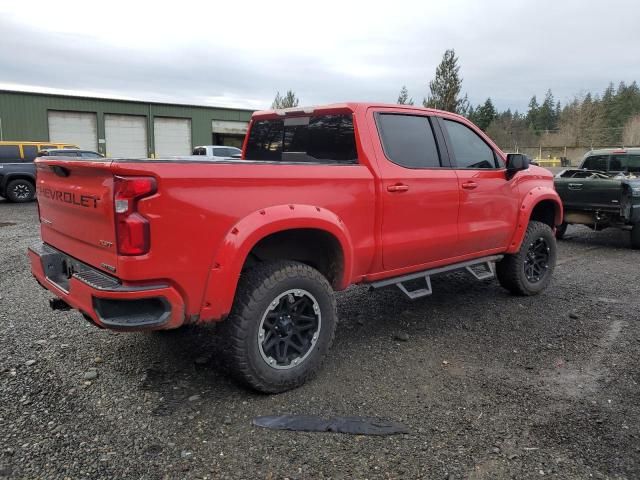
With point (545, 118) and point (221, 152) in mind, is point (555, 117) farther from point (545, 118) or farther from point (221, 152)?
point (221, 152)

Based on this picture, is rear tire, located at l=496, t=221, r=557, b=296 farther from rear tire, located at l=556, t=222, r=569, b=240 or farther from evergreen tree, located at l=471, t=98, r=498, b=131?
evergreen tree, located at l=471, t=98, r=498, b=131

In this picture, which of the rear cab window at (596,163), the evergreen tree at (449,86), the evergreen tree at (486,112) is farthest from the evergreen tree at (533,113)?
the rear cab window at (596,163)

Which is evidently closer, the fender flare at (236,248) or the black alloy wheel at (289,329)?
the fender flare at (236,248)

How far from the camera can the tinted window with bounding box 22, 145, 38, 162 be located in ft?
52.5

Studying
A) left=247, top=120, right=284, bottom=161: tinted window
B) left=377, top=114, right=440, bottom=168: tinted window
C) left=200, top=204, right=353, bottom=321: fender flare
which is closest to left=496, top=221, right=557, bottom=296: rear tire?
left=377, top=114, right=440, bottom=168: tinted window

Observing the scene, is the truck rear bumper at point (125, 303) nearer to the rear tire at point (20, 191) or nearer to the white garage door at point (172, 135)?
the rear tire at point (20, 191)

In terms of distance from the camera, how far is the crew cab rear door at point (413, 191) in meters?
3.92

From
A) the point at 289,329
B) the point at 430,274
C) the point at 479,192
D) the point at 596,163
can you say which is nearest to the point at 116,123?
the point at 596,163

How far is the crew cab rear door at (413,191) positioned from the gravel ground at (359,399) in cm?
79

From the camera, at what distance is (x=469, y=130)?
16.2 feet

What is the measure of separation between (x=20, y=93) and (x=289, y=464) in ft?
109

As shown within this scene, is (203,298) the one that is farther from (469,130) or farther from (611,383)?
(469,130)

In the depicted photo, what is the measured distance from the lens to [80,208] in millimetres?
3064

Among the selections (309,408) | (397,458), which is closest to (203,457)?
(309,408)
